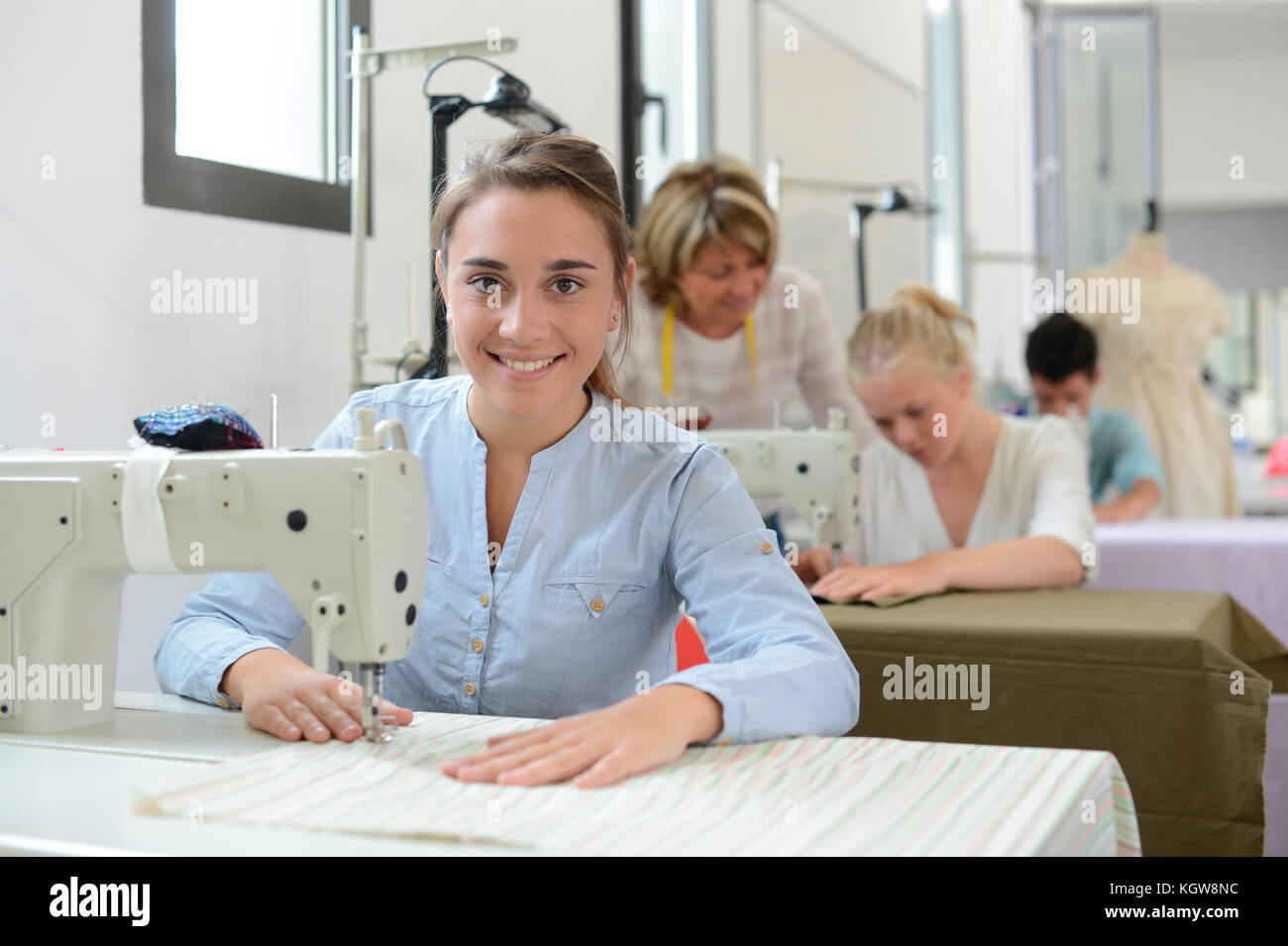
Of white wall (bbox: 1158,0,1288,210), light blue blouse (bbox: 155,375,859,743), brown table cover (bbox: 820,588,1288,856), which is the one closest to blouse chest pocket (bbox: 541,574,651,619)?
light blue blouse (bbox: 155,375,859,743)

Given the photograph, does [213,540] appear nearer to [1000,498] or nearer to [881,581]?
[881,581]

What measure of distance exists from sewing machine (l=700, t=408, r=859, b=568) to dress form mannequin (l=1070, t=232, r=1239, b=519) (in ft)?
8.50

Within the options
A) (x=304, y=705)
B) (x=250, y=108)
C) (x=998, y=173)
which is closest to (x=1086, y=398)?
(x=250, y=108)

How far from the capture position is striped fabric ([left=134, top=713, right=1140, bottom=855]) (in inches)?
31.8

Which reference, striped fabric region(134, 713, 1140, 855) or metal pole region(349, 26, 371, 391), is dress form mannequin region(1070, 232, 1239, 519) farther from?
striped fabric region(134, 713, 1140, 855)

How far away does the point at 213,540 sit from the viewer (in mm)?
1104

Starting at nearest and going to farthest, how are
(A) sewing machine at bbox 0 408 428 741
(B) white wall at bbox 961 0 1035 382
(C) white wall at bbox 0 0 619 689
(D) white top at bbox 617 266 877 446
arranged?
1. (A) sewing machine at bbox 0 408 428 741
2. (C) white wall at bbox 0 0 619 689
3. (D) white top at bbox 617 266 877 446
4. (B) white wall at bbox 961 0 1035 382

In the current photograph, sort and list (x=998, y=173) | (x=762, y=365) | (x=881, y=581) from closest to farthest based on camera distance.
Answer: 1. (x=881, y=581)
2. (x=762, y=365)
3. (x=998, y=173)

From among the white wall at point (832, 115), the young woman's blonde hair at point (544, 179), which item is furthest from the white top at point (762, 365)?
the young woman's blonde hair at point (544, 179)

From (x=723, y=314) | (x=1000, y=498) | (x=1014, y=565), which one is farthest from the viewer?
(x=723, y=314)

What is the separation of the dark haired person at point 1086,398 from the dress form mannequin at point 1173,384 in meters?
0.67

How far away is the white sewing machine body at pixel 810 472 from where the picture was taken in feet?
6.88

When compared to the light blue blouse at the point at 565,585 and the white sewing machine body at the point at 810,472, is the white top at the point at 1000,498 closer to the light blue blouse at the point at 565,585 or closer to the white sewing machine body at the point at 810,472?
the white sewing machine body at the point at 810,472

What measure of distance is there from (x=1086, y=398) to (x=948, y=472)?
1.43 m
